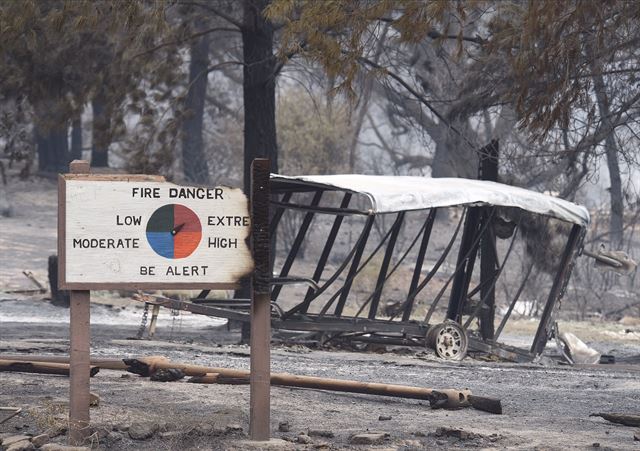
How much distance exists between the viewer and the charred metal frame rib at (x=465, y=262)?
16.3 m

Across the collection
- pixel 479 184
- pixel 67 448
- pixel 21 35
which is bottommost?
pixel 67 448

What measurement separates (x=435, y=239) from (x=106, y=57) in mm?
28639

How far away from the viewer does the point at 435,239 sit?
4628 centimetres

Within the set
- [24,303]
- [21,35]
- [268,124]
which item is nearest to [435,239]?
[24,303]

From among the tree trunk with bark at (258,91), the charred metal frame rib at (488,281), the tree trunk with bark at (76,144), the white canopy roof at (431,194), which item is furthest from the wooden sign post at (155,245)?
the tree trunk with bark at (76,144)

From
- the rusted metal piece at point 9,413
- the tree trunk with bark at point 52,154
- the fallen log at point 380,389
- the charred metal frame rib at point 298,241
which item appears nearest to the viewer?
the rusted metal piece at point 9,413

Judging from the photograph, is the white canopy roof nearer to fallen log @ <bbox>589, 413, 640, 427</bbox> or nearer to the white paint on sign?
fallen log @ <bbox>589, 413, 640, 427</bbox>

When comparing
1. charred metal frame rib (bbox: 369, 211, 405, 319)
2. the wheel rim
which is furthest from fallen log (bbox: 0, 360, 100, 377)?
the wheel rim

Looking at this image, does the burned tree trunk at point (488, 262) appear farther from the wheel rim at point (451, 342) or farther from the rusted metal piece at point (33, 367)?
the rusted metal piece at point (33, 367)

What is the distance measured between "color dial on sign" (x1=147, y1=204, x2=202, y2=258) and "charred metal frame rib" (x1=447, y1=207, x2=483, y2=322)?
891cm

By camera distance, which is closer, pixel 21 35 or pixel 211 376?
pixel 211 376

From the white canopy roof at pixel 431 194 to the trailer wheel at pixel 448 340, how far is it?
151 centimetres

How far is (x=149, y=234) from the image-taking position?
7363 millimetres

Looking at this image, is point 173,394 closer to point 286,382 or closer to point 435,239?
point 286,382
